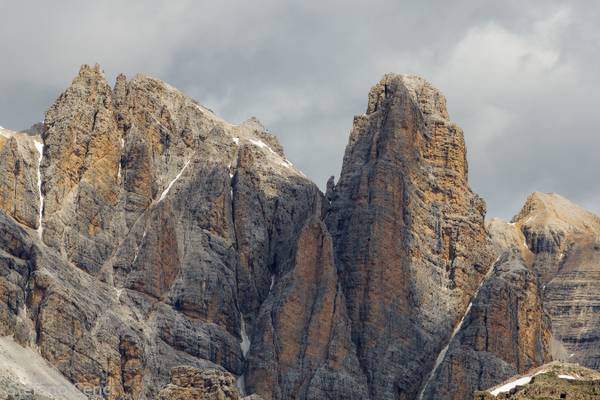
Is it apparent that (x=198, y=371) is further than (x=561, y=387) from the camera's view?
Yes

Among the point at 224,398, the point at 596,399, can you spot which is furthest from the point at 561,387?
the point at 224,398

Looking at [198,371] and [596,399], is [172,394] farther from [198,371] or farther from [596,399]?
[596,399]

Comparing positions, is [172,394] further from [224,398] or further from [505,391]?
[505,391]

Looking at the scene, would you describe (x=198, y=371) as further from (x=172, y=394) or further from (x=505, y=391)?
(x=505, y=391)

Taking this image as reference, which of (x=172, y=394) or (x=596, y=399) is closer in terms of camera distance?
(x=596, y=399)

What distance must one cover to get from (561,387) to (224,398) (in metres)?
24.3

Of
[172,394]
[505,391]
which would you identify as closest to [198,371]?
[172,394]

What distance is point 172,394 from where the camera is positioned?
189m

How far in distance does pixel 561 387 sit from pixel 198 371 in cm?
2915

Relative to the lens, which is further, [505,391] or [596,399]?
[505,391]

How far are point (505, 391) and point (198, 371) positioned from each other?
74.2ft

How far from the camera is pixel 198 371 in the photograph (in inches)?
7702

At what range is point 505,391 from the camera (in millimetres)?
195500

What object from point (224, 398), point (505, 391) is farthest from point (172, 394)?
point (505, 391)
